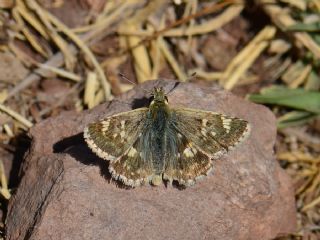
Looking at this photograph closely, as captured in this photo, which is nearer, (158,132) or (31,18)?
(158,132)

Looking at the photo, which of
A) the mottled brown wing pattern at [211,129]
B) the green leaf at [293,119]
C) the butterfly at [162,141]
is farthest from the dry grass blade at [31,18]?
the green leaf at [293,119]

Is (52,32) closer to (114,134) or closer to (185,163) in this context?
(114,134)

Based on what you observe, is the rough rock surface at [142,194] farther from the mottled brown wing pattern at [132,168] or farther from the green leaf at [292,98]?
the green leaf at [292,98]

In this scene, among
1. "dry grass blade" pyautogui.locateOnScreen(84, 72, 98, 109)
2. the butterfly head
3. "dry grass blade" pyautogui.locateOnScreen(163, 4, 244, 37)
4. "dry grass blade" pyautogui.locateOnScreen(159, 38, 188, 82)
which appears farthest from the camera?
"dry grass blade" pyautogui.locateOnScreen(163, 4, 244, 37)

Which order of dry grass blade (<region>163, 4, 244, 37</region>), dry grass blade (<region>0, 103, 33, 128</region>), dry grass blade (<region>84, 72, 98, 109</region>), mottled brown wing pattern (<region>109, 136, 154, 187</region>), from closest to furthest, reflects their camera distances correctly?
mottled brown wing pattern (<region>109, 136, 154, 187</region>) < dry grass blade (<region>0, 103, 33, 128</region>) < dry grass blade (<region>84, 72, 98, 109</region>) < dry grass blade (<region>163, 4, 244, 37</region>)

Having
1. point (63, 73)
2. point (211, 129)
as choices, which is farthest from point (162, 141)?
point (63, 73)

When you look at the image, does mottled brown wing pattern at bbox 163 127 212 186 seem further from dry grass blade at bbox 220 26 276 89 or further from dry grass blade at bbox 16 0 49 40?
dry grass blade at bbox 16 0 49 40

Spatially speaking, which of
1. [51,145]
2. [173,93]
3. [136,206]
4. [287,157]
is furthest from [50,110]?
[287,157]

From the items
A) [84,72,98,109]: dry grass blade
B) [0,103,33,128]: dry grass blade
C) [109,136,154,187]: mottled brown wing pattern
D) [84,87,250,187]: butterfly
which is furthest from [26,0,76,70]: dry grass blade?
[109,136,154,187]: mottled brown wing pattern
